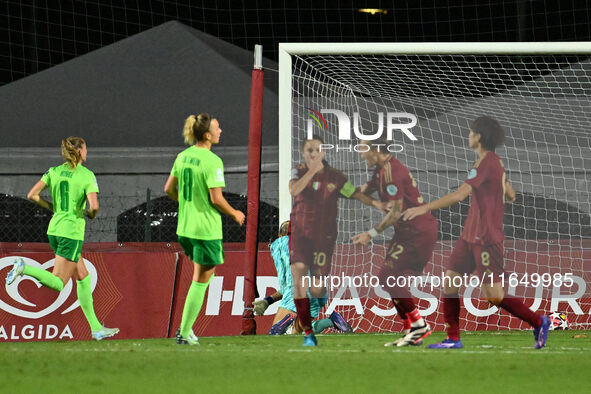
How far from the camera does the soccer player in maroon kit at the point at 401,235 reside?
24.7 feet

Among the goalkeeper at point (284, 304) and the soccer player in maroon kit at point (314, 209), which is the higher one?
the soccer player in maroon kit at point (314, 209)

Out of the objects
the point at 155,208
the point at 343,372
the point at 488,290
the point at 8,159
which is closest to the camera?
the point at 343,372

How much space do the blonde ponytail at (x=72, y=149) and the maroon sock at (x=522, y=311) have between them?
163 inches

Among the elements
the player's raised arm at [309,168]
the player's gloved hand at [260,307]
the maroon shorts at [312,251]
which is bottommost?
the player's gloved hand at [260,307]

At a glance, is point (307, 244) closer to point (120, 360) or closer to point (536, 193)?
point (120, 360)

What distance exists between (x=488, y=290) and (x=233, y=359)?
2.00m

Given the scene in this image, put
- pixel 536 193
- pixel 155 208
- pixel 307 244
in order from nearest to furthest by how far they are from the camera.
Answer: pixel 307 244
pixel 536 193
pixel 155 208

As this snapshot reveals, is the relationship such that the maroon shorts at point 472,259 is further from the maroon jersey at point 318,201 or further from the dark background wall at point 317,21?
the dark background wall at point 317,21

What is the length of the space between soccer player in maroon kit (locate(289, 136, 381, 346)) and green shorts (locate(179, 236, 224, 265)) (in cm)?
79

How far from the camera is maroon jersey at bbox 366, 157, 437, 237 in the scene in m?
7.86

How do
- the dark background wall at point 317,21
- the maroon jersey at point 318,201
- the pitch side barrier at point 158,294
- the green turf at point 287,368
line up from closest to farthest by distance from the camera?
the green turf at point 287,368, the maroon jersey at point 318,201, the pitch side barrier at point 158,294, the dark background wall at point 317,21

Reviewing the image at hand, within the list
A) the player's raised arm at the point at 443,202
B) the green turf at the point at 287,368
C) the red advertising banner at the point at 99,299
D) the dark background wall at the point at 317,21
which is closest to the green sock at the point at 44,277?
the green turf at the point at 287,368

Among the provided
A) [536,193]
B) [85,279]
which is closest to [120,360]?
[85,279]

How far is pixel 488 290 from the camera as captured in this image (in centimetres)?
717
